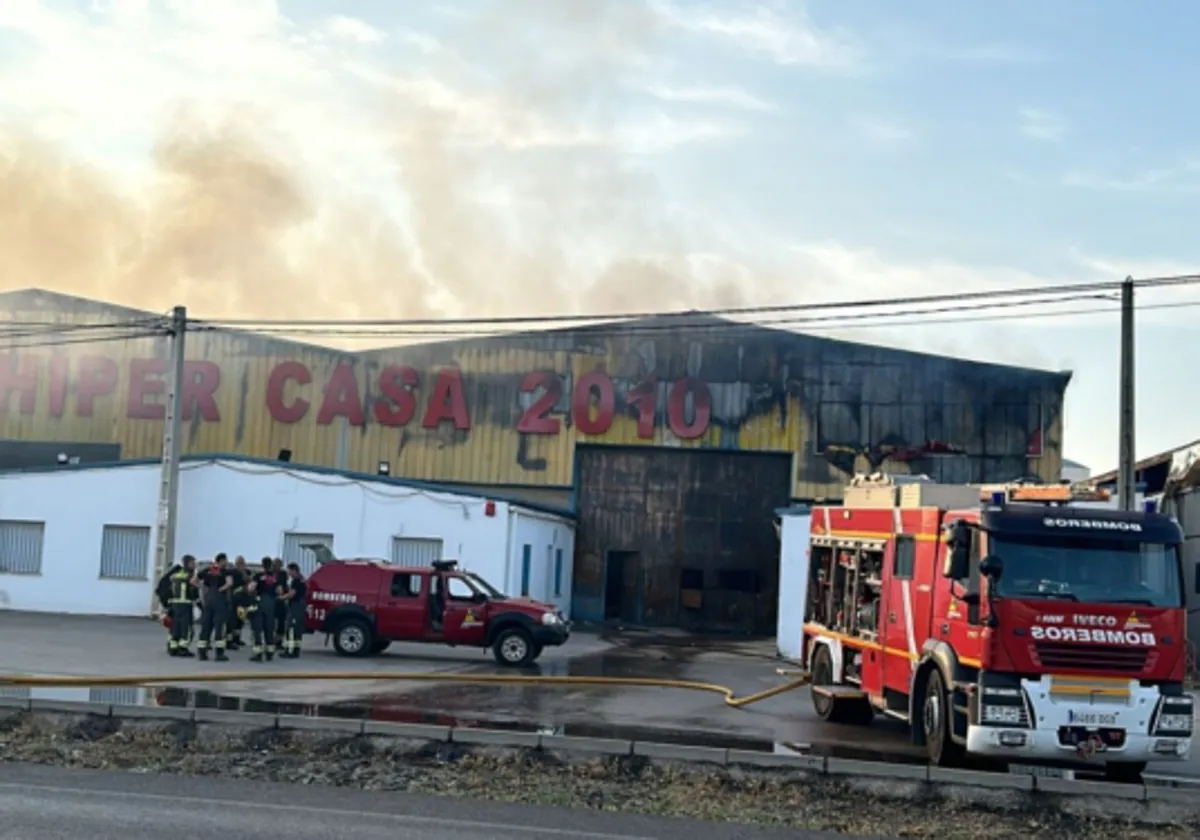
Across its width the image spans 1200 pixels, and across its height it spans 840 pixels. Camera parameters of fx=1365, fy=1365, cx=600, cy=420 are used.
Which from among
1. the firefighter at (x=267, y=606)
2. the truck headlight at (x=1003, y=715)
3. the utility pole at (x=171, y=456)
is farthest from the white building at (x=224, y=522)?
the truck headlight at (x=1003, y=715)

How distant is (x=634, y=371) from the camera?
4103 cm

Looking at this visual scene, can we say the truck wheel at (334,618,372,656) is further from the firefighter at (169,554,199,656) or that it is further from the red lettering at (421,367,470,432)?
the red lettering at (421,367,470,432)

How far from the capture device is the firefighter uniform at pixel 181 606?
72.7 ft

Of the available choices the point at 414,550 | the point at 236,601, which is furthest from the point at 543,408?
the point at 236,601

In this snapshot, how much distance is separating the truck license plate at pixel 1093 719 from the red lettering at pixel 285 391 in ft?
106

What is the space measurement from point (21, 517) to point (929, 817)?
2834cm

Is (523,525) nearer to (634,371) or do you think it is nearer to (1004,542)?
(634,371)

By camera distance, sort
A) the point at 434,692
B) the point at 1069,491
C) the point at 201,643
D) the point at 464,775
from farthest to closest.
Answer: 1. the point at 201,643
2. the point at 434,692
3. the point at 1069,491
4. the point at 464,775

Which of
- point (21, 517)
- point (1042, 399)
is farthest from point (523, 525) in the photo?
point (1042, 399)

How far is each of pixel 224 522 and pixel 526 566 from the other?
7.71 meters

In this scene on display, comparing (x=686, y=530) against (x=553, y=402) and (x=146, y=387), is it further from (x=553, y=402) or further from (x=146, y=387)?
(x=146, y=387)

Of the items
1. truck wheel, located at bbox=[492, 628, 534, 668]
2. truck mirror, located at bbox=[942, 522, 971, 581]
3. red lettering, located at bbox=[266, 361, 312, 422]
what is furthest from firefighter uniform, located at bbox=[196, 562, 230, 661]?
red lettering, located at bbox=[266, 361, 312, 422]

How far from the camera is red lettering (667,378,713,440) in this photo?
4069cm

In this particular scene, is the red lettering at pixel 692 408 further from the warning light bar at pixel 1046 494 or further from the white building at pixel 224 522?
the warning light bar at pixel 1046 494
